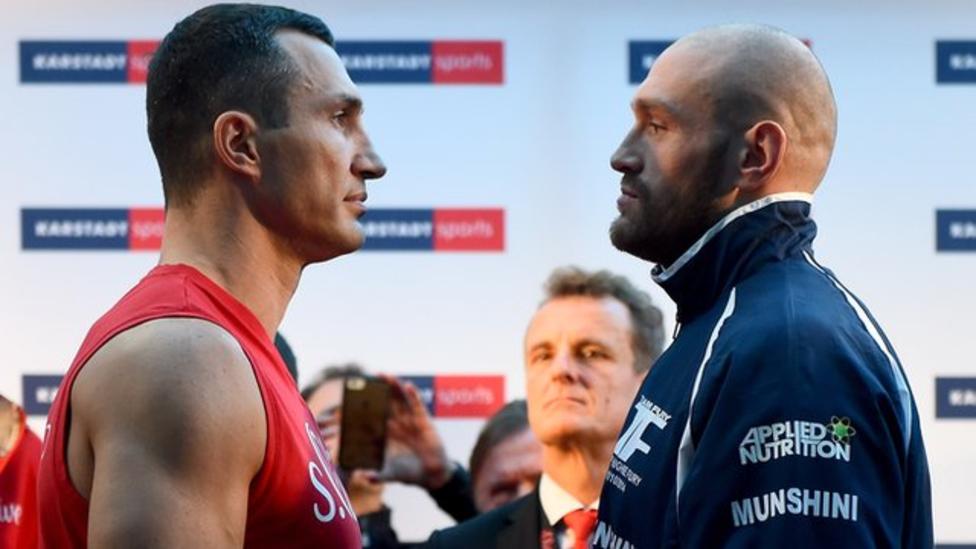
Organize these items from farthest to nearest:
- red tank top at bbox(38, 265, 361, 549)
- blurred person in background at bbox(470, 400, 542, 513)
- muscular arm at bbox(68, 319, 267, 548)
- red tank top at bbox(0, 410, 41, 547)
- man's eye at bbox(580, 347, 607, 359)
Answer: blurred person in background at bbox(470, 400, 542, 513) → red tank top at bbox(0, 410, 41, 547) → man's eye at bbox(580, 347, 607, 359) → red tank top at bbox(38, 265, 361, 549) → muscular arm at bbox(68, 319, 267, 548)

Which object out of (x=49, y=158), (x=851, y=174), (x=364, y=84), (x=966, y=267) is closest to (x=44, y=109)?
(x=49, y=158)

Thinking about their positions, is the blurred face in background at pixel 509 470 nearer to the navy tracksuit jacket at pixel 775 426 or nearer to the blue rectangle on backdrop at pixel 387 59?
the blue rectangle on backdrop at pixel 387 59

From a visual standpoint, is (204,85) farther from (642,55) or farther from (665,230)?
(642,55)

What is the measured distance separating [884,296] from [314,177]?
266cm

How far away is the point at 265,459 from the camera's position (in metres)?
2.03

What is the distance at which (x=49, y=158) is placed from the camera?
457 cm

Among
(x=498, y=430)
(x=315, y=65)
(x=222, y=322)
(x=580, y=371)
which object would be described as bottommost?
(x=498, y=430)

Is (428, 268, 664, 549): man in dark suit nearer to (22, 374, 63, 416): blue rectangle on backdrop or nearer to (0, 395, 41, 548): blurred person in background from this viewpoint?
(0, 395, 41, 548): blurred person in background

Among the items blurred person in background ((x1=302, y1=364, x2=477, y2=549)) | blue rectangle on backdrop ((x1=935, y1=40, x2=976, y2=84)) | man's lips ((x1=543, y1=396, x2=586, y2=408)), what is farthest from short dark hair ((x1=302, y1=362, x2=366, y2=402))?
blue rectangle on backdrop ((x1=935, y1=40, x2=976, y2=84))

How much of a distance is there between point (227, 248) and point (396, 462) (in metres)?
2.41

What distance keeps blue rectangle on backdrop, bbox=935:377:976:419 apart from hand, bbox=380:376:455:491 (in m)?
1.31

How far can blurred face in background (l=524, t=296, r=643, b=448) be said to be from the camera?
3.67m

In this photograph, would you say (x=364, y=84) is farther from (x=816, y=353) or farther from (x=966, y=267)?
(x=816, y=353)

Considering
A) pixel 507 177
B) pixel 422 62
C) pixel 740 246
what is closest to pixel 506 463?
pixel 507 177
